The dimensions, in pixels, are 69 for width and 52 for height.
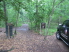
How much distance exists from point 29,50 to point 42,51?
75cm

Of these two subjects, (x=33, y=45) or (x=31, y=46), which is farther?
(x=33, y=45)

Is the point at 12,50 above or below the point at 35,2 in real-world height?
A: below

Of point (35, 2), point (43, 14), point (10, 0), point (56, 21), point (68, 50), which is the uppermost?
point (35, 2)

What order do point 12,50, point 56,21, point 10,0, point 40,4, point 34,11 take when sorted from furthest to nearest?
1. point 56,21
2. point 34,11
3. point 40,4
4. point 10,0
5. point 12,50

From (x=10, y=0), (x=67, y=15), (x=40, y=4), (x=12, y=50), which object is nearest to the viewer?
(x=12, y=50)

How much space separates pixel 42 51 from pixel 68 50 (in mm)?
1568

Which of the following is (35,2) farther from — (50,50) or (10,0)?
(50,50)

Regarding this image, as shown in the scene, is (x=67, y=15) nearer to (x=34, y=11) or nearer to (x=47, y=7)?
(x=47, y=7)

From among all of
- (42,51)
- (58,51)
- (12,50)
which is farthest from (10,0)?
(58,51)

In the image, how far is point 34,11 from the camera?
10.9 m

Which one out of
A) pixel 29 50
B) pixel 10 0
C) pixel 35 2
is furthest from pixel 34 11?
pixel 29 50

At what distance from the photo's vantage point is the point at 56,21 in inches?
595

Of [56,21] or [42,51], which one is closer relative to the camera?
[42,51]

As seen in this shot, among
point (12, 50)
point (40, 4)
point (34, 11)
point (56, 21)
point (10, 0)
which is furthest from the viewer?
point (56, 21)
